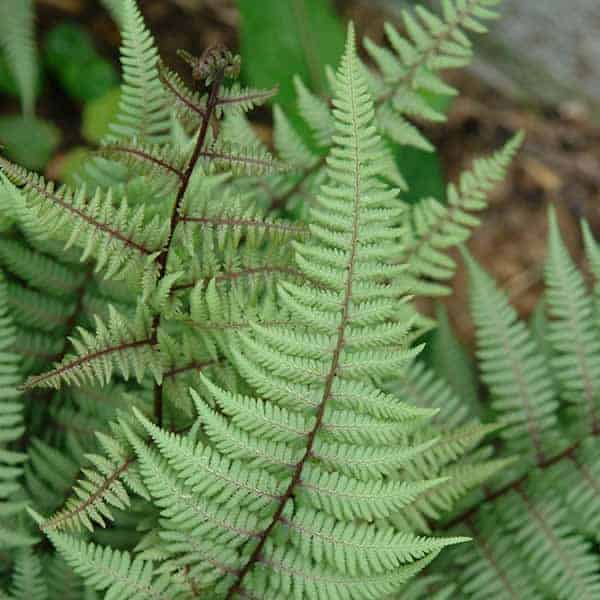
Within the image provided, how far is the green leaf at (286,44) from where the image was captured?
3.15 metres

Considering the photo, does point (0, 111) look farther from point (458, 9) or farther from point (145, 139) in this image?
point (458, 9)

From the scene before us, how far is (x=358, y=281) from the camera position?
1591mm

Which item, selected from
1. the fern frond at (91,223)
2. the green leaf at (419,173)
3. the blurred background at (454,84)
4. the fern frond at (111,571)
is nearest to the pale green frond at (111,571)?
the fern frond at (111,571)

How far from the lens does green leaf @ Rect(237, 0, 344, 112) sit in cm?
315

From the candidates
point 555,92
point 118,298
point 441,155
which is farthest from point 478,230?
point 118,298

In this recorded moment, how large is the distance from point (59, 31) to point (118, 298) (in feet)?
5.24

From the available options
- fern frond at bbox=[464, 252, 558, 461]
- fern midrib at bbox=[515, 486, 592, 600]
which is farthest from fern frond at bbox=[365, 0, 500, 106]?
fern midrib at bbox=[515, 486, 592, 600]

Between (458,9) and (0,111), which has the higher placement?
(458,9)

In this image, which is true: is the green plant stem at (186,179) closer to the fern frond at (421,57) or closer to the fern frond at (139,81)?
the fern frond at (139,81)

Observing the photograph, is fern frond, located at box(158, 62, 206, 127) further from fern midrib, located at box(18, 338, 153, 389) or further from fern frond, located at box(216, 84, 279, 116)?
A: fern midrib, located at box(18, 338, 153, 389)

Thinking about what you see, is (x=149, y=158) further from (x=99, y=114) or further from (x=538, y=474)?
(x=99, y=114)

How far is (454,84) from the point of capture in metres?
3.77

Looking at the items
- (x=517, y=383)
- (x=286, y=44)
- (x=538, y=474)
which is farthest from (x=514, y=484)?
(x=286, y=44)

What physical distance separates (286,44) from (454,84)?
1029 mm
